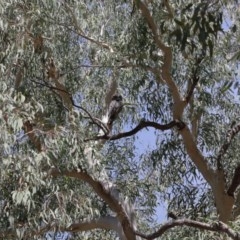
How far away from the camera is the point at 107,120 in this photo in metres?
6.38

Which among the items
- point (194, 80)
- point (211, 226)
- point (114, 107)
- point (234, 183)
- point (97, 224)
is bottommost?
point (211, 226)

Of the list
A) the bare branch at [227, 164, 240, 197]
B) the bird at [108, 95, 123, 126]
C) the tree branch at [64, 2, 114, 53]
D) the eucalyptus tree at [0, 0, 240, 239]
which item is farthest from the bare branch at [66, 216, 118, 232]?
the tree branch at [64, 2, 114, 53]

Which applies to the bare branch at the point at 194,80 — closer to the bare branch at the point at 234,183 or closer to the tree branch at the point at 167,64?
the tree branch at the point at 167,64

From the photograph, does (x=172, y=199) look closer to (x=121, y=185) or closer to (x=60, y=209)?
(x=121, y=185)

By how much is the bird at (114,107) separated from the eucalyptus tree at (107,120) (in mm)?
53

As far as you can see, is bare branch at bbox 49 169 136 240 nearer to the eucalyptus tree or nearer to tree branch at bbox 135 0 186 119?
the eucalyptus tree

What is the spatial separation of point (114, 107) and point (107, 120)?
0.53 feet

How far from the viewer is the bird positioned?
643cm

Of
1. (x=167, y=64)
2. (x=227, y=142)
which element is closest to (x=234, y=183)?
(x=227, y=142)

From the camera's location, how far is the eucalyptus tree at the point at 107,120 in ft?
16.0

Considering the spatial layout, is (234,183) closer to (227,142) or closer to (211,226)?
(227,142)

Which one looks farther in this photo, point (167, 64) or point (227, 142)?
point (227, 142)

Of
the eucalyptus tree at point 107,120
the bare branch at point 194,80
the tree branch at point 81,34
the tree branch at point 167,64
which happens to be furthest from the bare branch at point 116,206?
the tree branch at point 81,34

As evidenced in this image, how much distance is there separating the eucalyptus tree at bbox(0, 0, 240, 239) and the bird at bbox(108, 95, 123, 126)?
0.17ft
